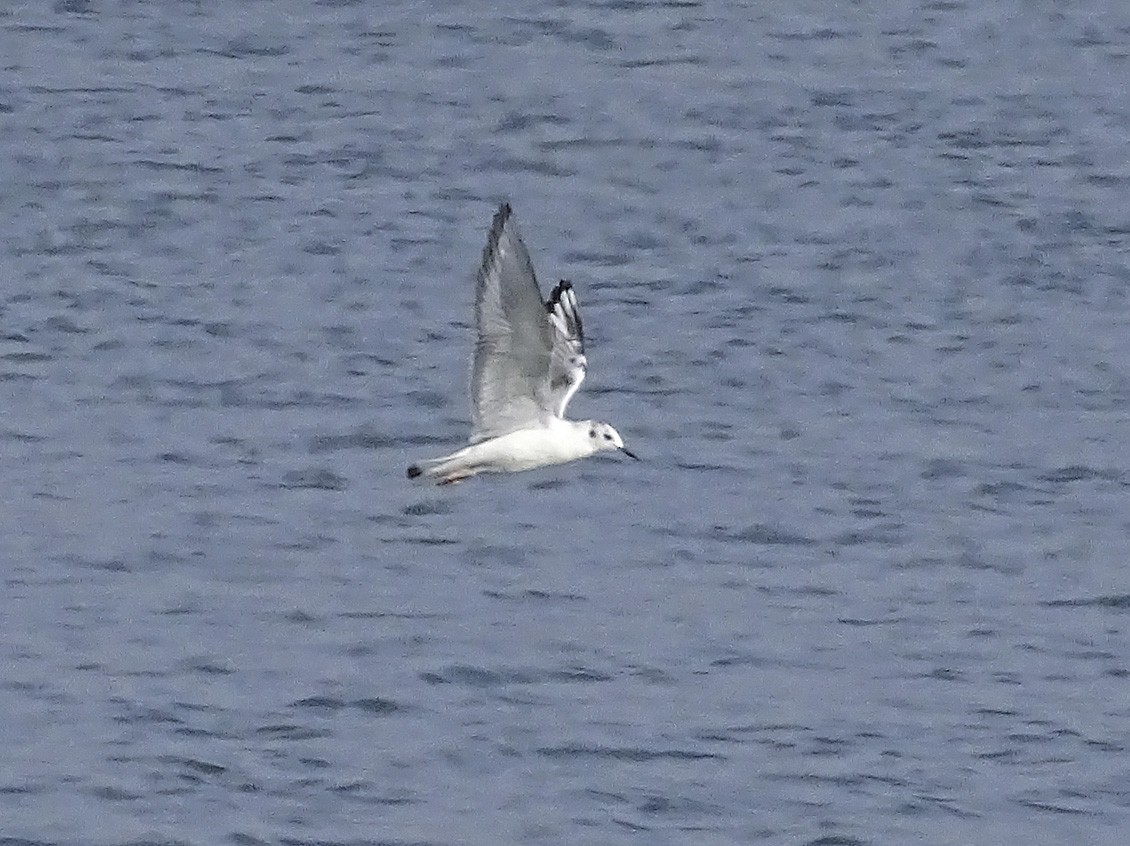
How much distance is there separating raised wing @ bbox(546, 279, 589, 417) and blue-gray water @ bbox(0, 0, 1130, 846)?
2.20m

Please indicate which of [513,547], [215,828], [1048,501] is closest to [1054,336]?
[1048,501]

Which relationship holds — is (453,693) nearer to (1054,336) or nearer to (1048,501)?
(1048,501)

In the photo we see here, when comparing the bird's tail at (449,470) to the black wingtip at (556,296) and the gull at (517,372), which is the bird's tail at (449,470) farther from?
the black wingtip at (556,296)

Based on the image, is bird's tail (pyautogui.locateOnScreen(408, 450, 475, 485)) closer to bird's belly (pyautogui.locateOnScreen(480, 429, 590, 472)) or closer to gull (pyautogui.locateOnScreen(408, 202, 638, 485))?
gull (pyautogui.locateOnScreen(408, 202, 638, 485))

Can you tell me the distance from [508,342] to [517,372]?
22 cm

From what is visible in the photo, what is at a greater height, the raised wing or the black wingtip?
the black wingtip

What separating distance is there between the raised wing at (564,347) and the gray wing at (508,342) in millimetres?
42

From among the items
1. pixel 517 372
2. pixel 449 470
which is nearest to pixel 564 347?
pixel 517 372

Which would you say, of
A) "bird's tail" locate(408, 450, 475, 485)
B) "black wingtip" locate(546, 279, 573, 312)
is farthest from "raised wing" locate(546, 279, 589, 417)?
"bird's tail" locate(408, 450, 475, 485)

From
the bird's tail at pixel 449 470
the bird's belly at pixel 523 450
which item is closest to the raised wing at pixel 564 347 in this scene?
the bird's belly at pixel 523 450

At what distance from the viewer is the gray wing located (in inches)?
566

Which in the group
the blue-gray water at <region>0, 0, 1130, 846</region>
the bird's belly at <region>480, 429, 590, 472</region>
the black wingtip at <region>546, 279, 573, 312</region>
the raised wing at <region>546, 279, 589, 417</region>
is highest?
Answer: the black wingtip at <region>546, 279, 573, 312</region>

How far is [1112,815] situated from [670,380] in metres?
5.29

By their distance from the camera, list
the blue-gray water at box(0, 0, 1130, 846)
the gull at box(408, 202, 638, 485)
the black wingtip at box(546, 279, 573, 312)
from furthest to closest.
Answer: the blue-gray water at box(0, 0, 1130, 846) → the black wingtip at box(546, 279, 573, 312) → the gull at box(408, 202, 638, 485)
